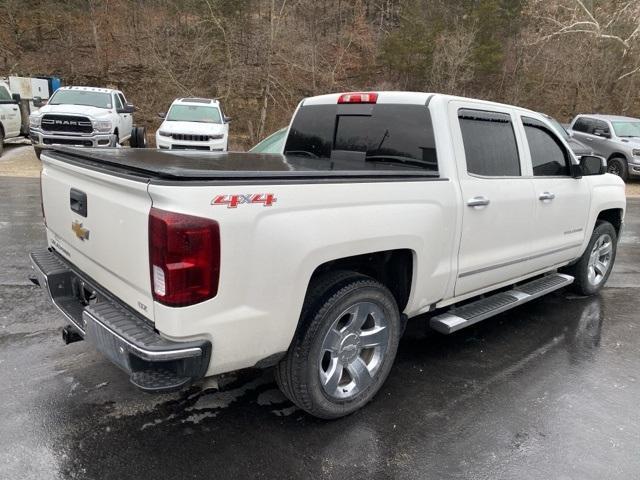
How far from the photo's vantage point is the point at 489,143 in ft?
12.6

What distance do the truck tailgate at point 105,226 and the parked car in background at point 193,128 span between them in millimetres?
11188

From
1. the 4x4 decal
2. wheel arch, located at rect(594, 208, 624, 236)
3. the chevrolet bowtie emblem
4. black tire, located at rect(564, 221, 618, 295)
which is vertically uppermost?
the 4x4 decal

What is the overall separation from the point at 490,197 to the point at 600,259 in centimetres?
281

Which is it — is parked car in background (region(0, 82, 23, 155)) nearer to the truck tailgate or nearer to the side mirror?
the truck tailgate

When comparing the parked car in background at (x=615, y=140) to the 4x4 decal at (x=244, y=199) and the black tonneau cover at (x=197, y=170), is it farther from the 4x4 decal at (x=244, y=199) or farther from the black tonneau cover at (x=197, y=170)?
the 4x4 decal at (x=244, y=199)

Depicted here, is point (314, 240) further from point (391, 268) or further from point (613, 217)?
point (613, 217)

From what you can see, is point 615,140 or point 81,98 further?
point 615,140

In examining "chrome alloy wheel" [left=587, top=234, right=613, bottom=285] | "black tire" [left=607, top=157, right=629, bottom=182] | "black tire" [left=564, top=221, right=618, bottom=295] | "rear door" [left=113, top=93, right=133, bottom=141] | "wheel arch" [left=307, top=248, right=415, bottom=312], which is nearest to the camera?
"wheel arch" [left=307, top=248, right=415, bottom=312]

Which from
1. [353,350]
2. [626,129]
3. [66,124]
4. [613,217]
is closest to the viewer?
[353,350]

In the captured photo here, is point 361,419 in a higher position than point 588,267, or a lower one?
lower

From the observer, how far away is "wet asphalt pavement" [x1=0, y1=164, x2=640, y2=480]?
2.66 m

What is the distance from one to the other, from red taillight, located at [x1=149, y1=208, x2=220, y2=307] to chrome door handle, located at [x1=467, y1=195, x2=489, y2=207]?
6.35ft

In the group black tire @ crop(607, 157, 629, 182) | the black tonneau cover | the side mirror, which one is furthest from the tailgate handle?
black tire @ crop(607, 157, 629, 182)

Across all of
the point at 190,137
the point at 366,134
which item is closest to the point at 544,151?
the point at 366,134
